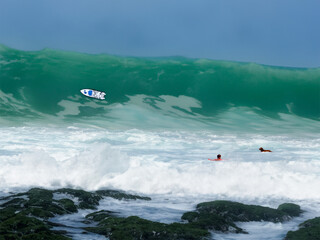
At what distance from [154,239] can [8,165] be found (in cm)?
1072

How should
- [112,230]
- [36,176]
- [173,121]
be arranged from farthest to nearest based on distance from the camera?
[173,121] → [36,176] → [112,230]

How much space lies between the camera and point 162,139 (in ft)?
82.5

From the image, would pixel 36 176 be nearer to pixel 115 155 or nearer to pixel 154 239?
pixel 115 155

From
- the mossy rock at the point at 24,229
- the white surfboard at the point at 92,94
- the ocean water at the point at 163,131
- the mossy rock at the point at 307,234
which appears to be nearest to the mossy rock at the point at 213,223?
the ocean water at the point at 163,131

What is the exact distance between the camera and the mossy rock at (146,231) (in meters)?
7.36

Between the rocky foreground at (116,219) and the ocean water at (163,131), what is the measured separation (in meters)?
0.43

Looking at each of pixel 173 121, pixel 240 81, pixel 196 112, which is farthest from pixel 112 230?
pixel 240 81

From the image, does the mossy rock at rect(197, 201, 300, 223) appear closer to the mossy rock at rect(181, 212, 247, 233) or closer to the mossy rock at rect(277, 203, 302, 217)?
the mossy rock at rect(277, 203, 302, 217)

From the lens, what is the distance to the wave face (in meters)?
35.8

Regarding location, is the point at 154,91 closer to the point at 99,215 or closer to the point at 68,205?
the point at 68,205

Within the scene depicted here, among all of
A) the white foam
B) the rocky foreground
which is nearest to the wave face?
the white foam

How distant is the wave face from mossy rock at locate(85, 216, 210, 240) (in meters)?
24.9

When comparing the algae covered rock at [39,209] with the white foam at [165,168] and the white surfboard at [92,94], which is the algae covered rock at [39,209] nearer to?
the white foam at [165,168]

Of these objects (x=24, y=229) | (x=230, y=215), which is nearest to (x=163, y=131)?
(x=230, y=215)
